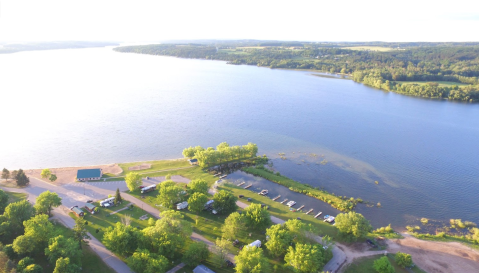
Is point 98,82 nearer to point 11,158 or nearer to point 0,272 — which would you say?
point 11,158

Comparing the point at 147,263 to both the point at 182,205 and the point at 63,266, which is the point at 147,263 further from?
the point at 182,205

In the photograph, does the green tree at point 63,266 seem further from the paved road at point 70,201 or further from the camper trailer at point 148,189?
the camper trailer at point 148,189

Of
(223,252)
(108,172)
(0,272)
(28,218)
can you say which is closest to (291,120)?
(108,172)

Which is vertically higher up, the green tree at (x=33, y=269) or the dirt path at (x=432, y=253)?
the green tree at (x=33, y=269)

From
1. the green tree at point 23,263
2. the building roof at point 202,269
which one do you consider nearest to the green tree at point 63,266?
the green tree at point 23,263

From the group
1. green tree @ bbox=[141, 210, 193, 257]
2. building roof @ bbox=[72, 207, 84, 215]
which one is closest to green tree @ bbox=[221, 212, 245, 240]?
green tree @ bbox=[141, 210, 193, 257]

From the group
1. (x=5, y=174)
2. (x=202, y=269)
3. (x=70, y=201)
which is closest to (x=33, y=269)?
(x=202, y=269)
